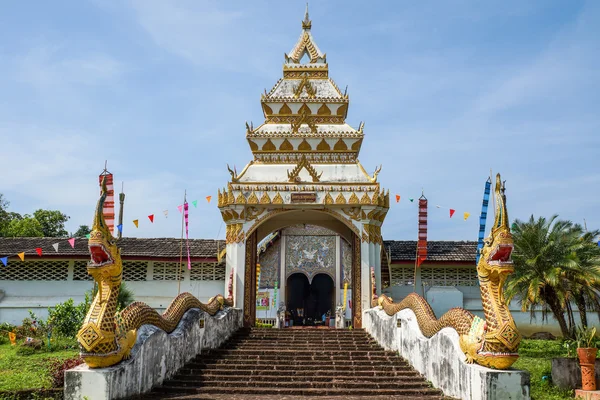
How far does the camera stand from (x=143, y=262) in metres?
19.4

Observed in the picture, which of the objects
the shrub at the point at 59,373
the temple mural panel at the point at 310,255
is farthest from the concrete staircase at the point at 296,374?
the temple mural panel at the point at 310,255

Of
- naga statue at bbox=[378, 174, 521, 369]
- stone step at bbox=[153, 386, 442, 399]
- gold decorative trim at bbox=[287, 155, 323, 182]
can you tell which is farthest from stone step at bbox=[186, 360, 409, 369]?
gold decorative trim at bbox=[287, 155, 323, 182]

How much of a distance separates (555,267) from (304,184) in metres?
7.34

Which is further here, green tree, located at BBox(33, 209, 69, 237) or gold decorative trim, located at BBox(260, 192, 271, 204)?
green tree, located at BBox(33, 209, 69, 237)

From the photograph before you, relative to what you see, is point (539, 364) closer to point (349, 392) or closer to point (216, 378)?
point (349, 392)

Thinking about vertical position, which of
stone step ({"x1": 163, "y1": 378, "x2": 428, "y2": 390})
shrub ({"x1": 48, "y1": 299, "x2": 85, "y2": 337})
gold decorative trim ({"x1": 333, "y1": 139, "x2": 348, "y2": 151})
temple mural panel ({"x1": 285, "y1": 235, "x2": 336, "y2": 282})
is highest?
gold decorative trim ({"x1": 333, "y1": 139, "x2": 348, "y2": 151})

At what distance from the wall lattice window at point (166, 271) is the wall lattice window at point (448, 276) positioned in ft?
28.5

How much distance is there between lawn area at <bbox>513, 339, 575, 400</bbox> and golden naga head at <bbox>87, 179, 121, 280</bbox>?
23.6ft

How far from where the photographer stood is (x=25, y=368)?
457 inches

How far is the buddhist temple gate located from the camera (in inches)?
651

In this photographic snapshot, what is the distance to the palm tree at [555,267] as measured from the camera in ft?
48.1

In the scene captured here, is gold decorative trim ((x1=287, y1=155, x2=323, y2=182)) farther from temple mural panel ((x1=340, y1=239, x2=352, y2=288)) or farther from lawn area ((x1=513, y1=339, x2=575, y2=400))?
temple mural panel ((x1=340, y1=239, x2=352, y2=288))

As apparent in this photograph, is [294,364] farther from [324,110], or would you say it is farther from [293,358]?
[324,110]

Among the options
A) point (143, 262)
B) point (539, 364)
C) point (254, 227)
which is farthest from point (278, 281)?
point (539, 364)
